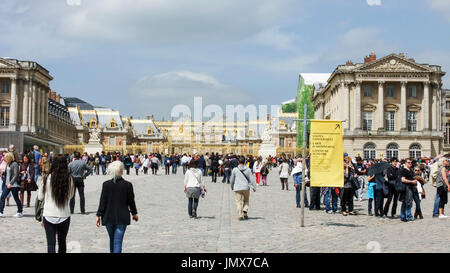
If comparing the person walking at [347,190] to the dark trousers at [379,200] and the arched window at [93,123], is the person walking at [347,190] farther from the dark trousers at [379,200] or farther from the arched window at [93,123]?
the arched window at [93,123]

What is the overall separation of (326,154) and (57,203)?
710 cm

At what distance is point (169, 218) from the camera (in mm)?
15109

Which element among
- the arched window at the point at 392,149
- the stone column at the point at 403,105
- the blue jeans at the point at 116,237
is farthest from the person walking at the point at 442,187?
the stone column at the point at 403,105

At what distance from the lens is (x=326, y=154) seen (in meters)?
13.6

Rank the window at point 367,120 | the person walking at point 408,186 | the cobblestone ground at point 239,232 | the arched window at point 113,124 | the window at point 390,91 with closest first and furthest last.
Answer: the cobblestone ground at point 239,232 → the person walking at point 408,186 → the window at point 367,120 → the window at point 390,91 → the arched window at point 113,124

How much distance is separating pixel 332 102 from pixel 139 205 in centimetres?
6309

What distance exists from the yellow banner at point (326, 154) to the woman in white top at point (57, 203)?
21.3 feet

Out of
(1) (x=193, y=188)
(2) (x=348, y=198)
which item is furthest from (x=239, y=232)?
(2) (x=348, y=198)

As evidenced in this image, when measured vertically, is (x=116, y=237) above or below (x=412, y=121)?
below

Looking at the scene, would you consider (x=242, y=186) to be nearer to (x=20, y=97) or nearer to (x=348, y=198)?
(x=348, y=198)

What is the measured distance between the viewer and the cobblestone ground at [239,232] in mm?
10555

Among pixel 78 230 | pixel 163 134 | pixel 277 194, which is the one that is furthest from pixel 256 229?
pixel 163 134

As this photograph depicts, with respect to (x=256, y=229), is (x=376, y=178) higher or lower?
higher
